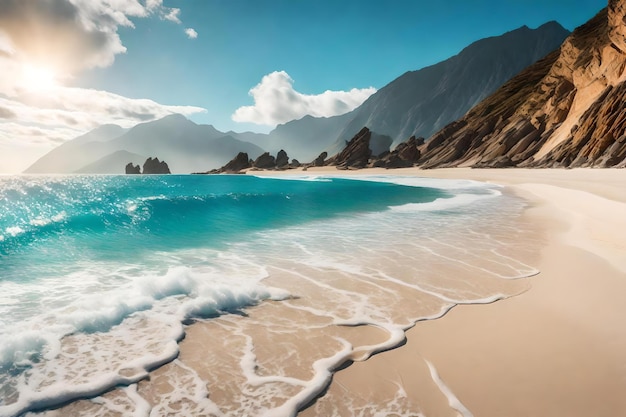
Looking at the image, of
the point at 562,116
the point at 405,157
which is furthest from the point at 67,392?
the point at 405,157

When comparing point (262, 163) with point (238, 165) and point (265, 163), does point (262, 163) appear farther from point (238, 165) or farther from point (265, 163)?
point (238, 165)

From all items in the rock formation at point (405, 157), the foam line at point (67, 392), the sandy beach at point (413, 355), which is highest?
the rock formation at point (405, 157)

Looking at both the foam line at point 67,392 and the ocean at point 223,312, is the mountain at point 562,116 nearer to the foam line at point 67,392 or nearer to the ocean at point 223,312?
the ocean at point 223,312

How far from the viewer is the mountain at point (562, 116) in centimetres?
4662

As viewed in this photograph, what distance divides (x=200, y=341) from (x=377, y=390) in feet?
9.23

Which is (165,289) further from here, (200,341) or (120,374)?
(120,374)

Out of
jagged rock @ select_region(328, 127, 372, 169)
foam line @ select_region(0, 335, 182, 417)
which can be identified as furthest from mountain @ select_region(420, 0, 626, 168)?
foam line @ select_region(0, 335, 182, 417)

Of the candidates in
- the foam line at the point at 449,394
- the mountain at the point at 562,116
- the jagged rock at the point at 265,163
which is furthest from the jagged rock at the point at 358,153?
the foam line at the point at 449,394

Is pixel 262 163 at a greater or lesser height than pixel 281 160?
lesser

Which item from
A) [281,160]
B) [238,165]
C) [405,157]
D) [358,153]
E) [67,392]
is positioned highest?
[281,160]

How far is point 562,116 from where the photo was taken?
6688 centimetres

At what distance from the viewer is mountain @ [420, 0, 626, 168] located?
1836 inches

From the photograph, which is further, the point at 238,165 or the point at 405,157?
the point at 238,165

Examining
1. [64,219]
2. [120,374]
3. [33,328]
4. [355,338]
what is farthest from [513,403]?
[64,219]
